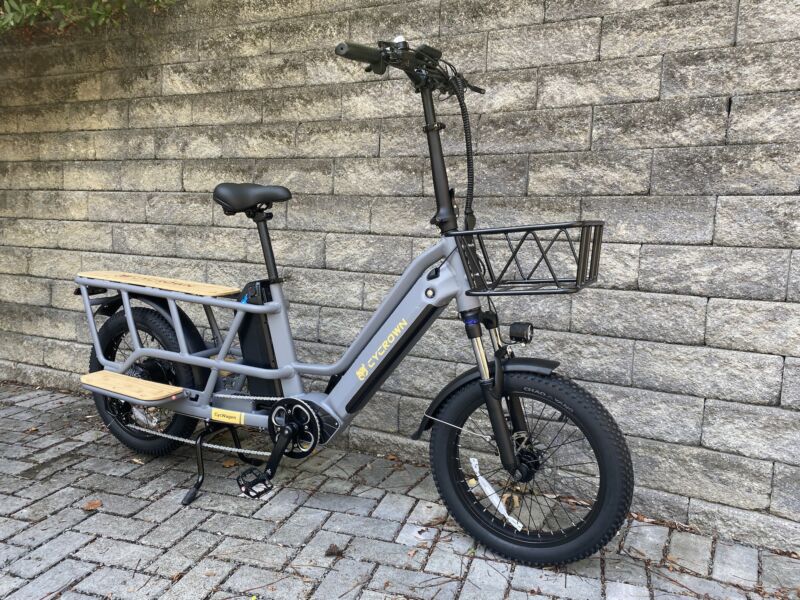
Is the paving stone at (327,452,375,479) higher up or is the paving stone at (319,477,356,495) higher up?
the paving stone at (319,477,356,495)

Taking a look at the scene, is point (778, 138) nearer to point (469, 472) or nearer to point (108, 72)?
point (469, 472)

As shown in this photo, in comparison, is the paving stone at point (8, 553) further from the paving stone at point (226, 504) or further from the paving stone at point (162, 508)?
the paving stone at point (226, 504)

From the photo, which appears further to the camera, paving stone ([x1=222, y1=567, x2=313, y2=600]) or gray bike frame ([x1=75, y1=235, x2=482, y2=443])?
gray bike frame ([x1=75, y1=235, x2=482, y2=443])

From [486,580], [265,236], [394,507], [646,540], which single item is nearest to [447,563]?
[486,580]

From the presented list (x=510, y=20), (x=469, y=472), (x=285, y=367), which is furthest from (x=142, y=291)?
(x=510, y=20)

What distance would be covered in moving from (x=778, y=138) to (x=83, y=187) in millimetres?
4251

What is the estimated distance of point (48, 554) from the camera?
263cm

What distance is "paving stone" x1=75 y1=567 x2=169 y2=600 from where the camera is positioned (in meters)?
2.39

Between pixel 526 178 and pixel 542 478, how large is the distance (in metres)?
1.52

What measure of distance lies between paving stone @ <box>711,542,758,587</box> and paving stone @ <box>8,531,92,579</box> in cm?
265

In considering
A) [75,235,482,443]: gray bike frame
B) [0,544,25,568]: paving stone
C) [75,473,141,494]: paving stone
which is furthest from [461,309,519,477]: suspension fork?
[0,544,25,568]: paving stone

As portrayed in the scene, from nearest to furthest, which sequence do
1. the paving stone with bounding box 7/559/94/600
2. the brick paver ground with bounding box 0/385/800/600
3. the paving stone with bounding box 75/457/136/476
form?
the paving stone with bounding box 7/559/94/600
the brick paver ground with bounding box 0/385/800/600
the paving stone with bounding box 75/457/136/476

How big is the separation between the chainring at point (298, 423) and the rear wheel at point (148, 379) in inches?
23.4

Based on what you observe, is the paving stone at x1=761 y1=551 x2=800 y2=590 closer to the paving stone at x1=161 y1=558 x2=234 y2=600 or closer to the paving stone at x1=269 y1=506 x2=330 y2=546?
the paving stone at x1=269 y1=506 x2=330 y2=546
